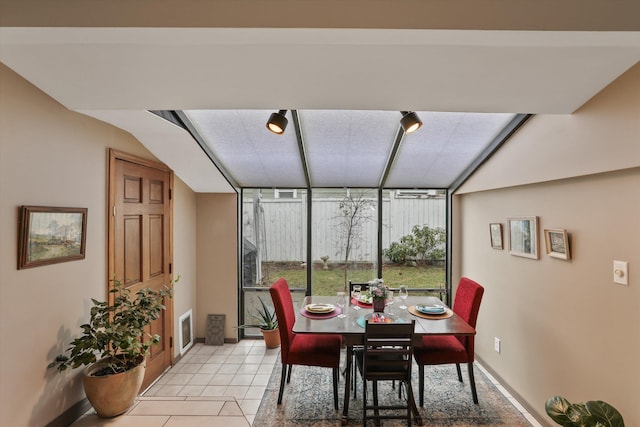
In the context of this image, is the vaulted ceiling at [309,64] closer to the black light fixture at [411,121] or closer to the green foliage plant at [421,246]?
the black light fixture at [411,121]

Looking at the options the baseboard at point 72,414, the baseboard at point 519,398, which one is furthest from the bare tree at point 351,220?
the baseboard at point 72,414

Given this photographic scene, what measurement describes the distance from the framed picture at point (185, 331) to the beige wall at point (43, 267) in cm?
142

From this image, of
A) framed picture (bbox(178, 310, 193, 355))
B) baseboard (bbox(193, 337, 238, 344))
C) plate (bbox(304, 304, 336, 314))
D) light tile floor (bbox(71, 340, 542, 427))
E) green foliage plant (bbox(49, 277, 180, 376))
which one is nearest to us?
green foliage plant (bbox(49, 277, 180, 376))

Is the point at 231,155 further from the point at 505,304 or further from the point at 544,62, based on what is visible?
the point at 505,304

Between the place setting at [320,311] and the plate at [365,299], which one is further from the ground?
the plate at [365,299]

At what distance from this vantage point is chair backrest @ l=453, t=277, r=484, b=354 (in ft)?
9.11

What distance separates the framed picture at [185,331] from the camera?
3.70 m

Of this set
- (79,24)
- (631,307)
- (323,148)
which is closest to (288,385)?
(323,148)

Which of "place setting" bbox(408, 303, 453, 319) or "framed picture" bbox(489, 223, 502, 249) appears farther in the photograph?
"framed picture" bbox(489, 223, 502, 249)

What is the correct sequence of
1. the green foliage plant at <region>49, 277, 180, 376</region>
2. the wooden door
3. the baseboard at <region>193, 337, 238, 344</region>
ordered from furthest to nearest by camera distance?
the baseboard at <region>193, 337, 238, 344</region> → the wooden door → the green foliage plant at <region>49, 277, 180, 376</region>

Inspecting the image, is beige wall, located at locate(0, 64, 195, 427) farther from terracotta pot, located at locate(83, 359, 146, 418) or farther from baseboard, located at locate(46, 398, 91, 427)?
terracotta pot, located at locate(83, 359, 146, 418)

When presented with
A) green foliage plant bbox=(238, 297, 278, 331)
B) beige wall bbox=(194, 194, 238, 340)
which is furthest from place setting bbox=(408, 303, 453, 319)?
beige wall bbox=(194, 194, 238, 340)

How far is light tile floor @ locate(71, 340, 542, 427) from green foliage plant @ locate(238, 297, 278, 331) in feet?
0.71

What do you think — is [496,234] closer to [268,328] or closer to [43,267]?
[268,328]
